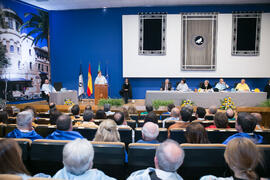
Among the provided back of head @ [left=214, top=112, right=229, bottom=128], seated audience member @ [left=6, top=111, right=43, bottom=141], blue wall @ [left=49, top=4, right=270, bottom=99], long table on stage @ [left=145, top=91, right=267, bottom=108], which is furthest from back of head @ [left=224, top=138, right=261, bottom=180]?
blue wall @ [left=49, top=4, right=270, bottom=99]

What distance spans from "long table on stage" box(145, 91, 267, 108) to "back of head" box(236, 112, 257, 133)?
4.51 meters

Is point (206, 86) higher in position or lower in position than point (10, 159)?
higher

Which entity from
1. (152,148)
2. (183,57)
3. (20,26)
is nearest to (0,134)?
(152,148)

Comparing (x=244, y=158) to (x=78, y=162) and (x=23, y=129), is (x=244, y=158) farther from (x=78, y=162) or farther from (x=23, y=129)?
(x=23, y=129)

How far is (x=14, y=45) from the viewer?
7.64 m

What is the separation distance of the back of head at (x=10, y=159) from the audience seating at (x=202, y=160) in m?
1.10

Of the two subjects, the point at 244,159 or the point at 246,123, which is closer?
the point at 244,159

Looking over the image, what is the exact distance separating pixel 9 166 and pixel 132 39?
26.6 ft

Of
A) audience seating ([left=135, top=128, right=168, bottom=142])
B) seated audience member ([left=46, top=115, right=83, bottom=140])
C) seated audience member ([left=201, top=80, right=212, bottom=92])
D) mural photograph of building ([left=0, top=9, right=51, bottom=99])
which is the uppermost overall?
mural photograph of building ([left=0, top=9, right=51, bottom=99])

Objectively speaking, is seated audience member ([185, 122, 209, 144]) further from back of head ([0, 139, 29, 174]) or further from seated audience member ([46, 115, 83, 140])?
back of head ([0, 139, 29, 174])

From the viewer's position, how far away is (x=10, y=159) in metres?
1.12

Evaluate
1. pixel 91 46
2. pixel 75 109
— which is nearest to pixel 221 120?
pixel 75 109

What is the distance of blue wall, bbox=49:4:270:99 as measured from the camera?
9227mm

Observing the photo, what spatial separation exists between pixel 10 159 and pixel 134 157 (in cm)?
82
